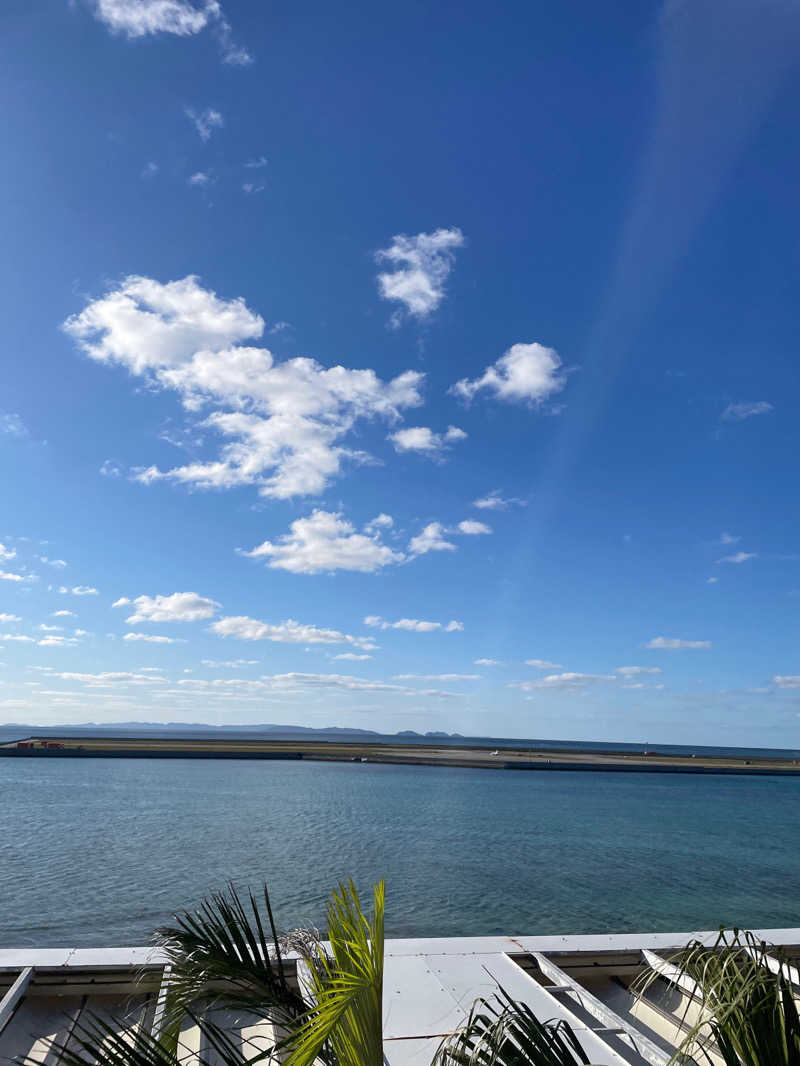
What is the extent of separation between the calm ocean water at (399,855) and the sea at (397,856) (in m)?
0.13

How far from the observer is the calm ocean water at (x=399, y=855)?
926 inches

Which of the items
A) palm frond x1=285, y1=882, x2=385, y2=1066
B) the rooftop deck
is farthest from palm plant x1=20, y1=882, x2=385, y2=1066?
the rooftop deck

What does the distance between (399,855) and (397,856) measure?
31cm

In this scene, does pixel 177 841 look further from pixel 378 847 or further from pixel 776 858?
pixel 776 858

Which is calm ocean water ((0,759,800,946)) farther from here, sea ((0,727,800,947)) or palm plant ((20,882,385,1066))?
palm plant ((20,882,385,1066))

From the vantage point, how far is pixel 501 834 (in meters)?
42.5

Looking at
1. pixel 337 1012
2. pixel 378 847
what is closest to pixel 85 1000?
pixel 337 1012

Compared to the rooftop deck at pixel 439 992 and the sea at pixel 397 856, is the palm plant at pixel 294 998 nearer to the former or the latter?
the rooftop deck at pixel 439 992

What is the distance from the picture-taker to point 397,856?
1336 inches

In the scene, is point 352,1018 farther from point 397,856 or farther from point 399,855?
point 399,855

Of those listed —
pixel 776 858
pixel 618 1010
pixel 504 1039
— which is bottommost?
pixel 776 858

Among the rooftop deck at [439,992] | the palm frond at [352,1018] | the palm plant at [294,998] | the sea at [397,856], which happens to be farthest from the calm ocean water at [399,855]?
the palm frond at [352,1018]

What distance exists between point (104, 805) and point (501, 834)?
3036 centimetres

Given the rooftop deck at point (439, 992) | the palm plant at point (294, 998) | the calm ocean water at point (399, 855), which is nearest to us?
the palm plant at point (294, 998)
